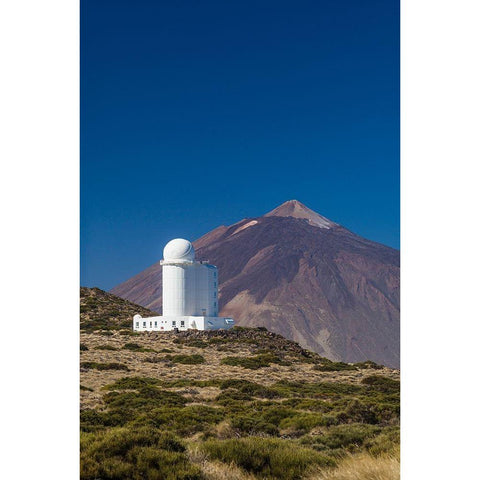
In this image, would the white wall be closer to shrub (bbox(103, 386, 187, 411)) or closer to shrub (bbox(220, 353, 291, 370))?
shrub (bbox(220, 353, 291, 370))

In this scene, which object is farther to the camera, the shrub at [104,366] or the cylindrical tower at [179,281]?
the cylindrical tower at [179,281]

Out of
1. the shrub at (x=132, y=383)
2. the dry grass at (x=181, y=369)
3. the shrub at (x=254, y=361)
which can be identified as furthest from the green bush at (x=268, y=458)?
the shrub at (x=254, y=361)

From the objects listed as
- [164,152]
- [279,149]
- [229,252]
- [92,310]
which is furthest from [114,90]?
[229,252]

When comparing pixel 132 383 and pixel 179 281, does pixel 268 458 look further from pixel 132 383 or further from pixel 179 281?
pixel 179 281

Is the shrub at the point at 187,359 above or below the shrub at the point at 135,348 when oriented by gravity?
below
